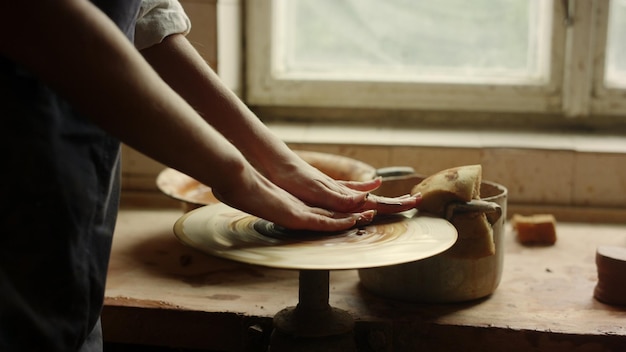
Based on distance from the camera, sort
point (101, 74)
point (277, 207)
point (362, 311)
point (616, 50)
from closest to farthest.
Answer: point (101, 74) < point (277, 207) < point (362, 311) < point (616, 50)

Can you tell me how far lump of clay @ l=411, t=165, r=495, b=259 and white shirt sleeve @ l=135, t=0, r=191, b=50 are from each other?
0.50 metres

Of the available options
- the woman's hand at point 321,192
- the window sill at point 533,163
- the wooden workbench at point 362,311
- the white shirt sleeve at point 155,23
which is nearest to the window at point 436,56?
the window sill at point 533,163

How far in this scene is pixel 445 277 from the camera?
1.27 metres

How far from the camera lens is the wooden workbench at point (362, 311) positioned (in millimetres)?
1213

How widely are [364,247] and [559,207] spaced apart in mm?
968

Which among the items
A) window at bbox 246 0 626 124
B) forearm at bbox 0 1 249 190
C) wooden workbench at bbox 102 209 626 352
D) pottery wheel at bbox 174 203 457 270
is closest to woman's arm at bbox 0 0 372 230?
forearm at bbox 0 1 249 190

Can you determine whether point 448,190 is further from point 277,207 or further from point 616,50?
point 616,50

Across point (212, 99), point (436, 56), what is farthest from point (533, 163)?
point (212, 99)

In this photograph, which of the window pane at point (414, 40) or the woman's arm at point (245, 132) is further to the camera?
the window pane at point (414, 40)

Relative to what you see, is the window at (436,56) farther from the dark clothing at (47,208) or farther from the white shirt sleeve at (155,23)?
the dark clothing at (47,208)

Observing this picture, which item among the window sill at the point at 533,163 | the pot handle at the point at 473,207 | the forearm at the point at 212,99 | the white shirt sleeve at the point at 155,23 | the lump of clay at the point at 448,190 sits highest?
the white shirt sleeve at the point at 155,23

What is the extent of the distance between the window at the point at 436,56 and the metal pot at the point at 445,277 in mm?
802

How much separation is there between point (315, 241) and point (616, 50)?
1.35 m

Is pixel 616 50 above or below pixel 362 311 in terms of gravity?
above
